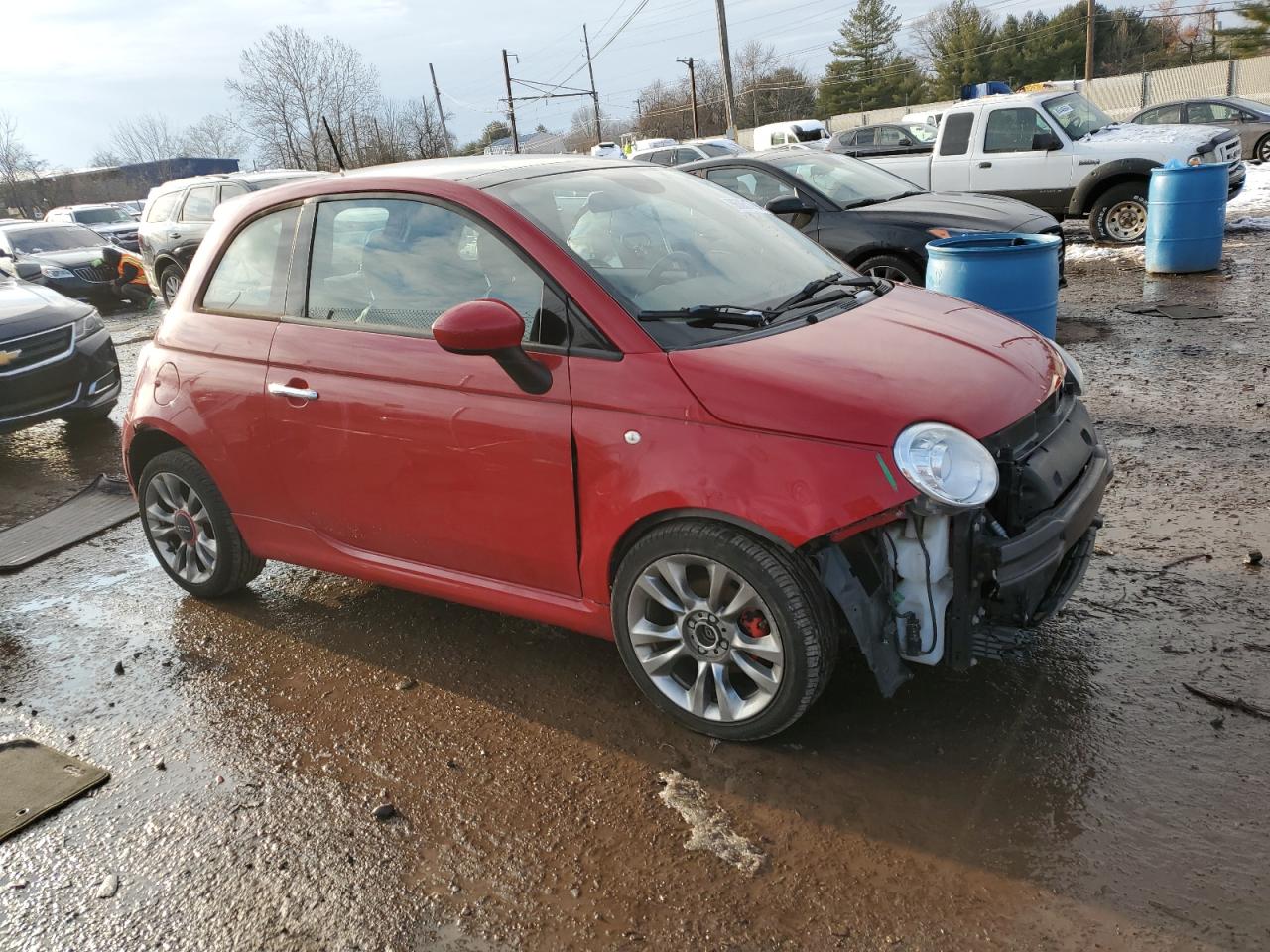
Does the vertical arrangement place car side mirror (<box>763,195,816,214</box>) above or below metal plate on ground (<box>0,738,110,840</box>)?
above

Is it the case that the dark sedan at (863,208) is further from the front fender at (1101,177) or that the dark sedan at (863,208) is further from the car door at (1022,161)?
the car door at (1022,161)

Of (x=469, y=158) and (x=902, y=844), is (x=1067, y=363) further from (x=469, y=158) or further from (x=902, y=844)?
(x=469, y=158)

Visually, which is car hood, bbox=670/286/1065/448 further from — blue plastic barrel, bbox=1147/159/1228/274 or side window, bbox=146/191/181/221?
side window, bbox=146/191/181/221

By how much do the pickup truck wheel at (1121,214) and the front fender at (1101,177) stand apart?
0.13 meters

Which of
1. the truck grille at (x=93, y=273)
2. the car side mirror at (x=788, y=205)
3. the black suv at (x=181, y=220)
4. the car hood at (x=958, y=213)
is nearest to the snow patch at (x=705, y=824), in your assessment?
the car side mirror at (x=788, y=205)

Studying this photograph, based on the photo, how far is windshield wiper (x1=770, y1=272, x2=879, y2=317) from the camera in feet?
11.4

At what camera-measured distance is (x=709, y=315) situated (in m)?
3.22

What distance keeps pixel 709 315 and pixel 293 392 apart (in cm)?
163

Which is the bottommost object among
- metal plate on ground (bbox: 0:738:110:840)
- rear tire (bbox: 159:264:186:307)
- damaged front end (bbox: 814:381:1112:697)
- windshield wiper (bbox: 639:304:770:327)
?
metal plate on ground (bbox: 0:738:110:840)

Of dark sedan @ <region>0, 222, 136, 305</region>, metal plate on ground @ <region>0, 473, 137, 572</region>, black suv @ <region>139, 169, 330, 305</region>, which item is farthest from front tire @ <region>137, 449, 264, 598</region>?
dark sedan @ <region>0, 222, 136, 305</region>

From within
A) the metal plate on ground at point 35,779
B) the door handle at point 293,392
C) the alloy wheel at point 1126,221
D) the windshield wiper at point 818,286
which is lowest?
the alloy wheel at point 1126,221

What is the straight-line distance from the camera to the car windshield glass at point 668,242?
3.29 meters

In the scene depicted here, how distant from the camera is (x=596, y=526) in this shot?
3.17 m

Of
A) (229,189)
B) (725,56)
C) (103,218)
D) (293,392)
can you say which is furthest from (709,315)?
(725,56)
